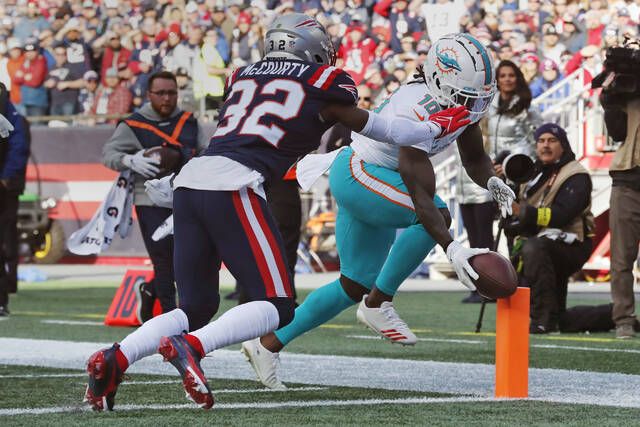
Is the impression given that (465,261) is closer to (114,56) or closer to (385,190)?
(385,190)

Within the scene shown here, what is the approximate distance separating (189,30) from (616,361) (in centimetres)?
1469

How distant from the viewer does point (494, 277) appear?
18.1ft

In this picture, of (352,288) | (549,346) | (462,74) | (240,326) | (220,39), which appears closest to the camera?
(240,326)

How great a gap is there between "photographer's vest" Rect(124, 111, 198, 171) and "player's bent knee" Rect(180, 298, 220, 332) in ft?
12.2

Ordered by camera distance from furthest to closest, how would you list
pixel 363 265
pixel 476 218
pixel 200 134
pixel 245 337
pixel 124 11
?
1. pixel 124 11
2. pixel 476 218
3. pixel 200 134
4. pixel 363 265
5. pixel 245 337

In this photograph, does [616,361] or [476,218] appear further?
[476,218]

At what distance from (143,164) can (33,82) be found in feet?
44.4

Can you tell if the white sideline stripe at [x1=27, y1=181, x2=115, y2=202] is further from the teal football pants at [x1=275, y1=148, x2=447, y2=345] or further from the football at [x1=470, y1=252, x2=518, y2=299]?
the football at [x1=470, y1=252, x2=518, y2=299]

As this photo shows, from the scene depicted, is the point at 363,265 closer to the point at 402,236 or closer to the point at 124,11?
the point at 402,236

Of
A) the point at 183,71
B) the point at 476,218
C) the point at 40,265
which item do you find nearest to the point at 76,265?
the point at 40,265

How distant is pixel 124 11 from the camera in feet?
78.1

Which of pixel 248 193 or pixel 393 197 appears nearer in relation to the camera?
pixel 248 193

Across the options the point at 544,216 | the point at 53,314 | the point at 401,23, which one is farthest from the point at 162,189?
the point at 401,23

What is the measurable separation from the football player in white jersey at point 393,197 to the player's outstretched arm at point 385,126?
0.47 meters
